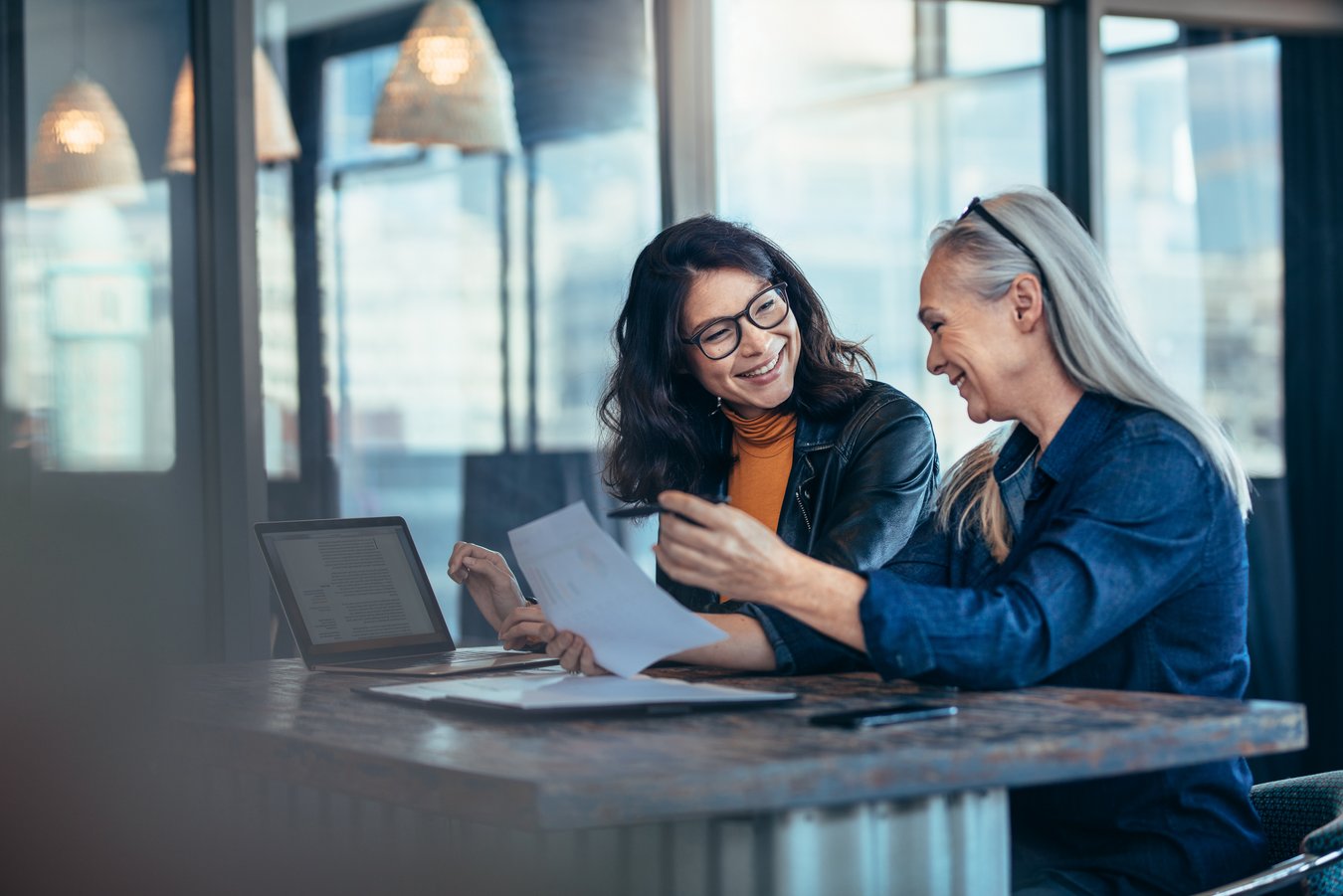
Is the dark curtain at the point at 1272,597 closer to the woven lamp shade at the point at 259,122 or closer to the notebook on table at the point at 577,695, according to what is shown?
the woven lamp shade at the point at 259,122

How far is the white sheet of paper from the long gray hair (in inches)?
23.0

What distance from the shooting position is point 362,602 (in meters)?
2.29

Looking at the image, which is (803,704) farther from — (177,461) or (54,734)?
(177,461)

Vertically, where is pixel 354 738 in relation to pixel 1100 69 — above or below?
below

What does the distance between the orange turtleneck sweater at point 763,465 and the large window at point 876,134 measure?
1.40m

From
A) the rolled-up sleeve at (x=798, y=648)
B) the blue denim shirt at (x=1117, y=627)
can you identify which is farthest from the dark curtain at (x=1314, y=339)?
the rolled-up sleeve at (x=798, y=648)

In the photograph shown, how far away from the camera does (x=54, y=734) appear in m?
1.54

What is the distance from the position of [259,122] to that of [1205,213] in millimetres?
2792

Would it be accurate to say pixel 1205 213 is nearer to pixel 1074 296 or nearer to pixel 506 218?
pixel 506 218

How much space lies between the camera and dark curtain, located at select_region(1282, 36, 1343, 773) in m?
4.50

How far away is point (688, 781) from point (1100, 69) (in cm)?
356

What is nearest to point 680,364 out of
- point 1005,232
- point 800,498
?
point 800,498

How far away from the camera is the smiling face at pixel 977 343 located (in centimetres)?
193

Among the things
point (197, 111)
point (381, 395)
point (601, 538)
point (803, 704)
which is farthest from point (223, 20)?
point (803, 704)
